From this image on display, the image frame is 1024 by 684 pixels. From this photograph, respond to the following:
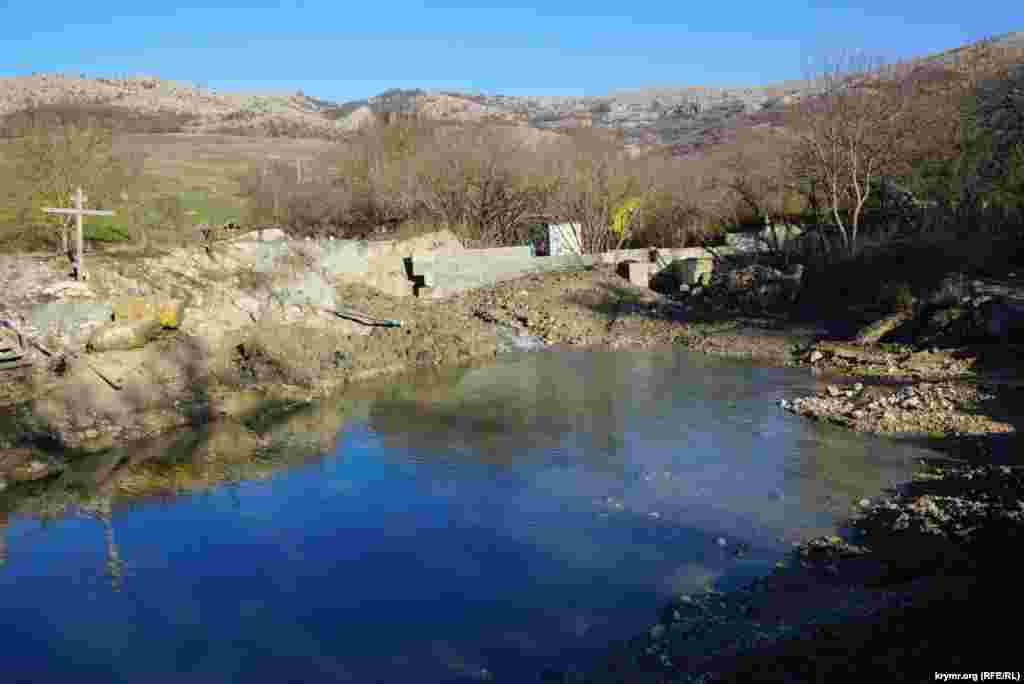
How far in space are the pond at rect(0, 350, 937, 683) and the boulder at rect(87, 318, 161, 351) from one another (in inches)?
129

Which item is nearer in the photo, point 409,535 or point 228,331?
point 409,535

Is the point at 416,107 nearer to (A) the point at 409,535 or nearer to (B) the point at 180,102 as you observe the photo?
(B) the point at 180,102

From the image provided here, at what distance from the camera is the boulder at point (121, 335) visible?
15383mm

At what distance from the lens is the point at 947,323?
17.7m

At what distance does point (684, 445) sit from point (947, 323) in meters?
8.62

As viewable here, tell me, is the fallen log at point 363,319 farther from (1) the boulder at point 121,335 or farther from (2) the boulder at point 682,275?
(2) the boulder at point 682,275

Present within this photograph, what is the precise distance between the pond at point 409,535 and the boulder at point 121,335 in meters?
3.28

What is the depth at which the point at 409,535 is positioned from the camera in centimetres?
940

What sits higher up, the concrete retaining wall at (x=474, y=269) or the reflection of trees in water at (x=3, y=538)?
the concrete retaining wall at (x=474, y=269)

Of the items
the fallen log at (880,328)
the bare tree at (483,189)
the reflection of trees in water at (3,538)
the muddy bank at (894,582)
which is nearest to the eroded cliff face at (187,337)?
the reflection of trees in water at (3,538)

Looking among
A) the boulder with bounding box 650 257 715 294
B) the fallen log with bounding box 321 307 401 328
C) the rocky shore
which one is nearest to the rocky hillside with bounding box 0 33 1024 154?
the boulder with bounding box 650 257 715 294

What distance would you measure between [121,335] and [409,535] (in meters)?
9.13

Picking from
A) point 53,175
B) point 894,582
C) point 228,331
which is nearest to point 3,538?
point 228,331

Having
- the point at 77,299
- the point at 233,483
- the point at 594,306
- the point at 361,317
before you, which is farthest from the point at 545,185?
the point at 233,483
